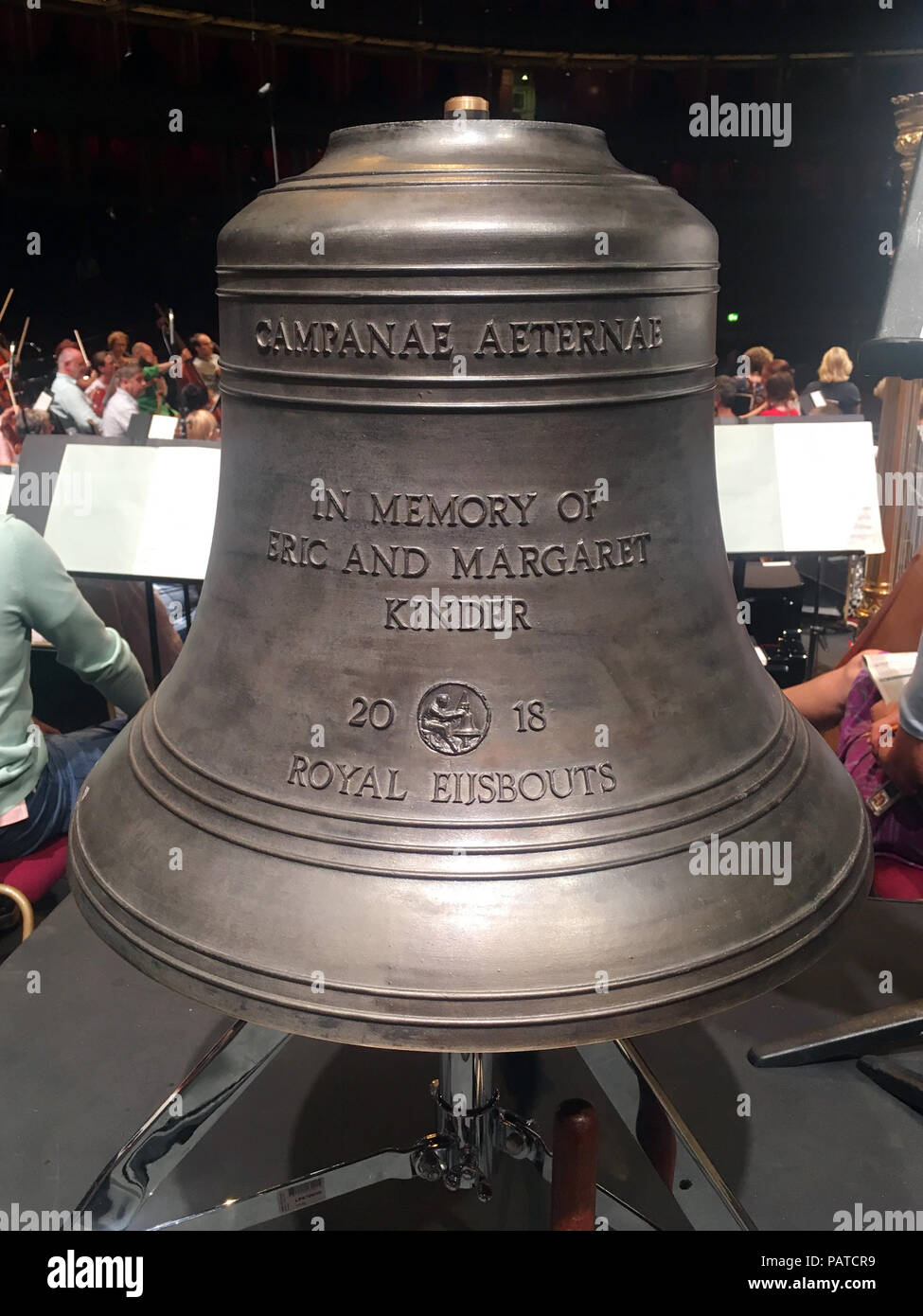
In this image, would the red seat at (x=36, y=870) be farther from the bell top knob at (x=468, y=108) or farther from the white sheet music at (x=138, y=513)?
the bell top knob at (x=468, y=108)

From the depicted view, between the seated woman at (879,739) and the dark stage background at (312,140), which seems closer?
the seated woman at (879,739)

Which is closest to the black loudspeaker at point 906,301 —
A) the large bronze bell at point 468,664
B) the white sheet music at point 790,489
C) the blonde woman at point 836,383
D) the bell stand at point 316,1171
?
the large bronze bell at point 468,664

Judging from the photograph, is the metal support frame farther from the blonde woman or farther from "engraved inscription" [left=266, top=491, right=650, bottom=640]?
the blonde woman

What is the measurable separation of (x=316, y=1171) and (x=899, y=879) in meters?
1.40

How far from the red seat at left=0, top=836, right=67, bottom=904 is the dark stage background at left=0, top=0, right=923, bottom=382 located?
938 centimetres

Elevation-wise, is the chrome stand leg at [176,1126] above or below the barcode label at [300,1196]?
above

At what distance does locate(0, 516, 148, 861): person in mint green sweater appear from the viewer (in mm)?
2473

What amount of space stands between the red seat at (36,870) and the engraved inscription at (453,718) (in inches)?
72.5

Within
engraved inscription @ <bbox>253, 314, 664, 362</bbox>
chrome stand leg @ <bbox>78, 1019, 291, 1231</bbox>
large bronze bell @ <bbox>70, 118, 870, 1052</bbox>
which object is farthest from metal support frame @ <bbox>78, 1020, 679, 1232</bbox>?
engraved inscription @ <bbox>253, 314, 664, 362</bbox>

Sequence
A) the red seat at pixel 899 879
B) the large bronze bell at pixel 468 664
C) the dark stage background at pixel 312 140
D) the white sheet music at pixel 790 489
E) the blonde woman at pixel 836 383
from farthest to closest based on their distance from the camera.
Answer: the dark stage background at pixel 312 140 → the blonde woman at pixel 836 383 → the white sheet music at pixel 790 489 → the red seat at pixel 899 879 → the large bronze bell at pixel 468 664

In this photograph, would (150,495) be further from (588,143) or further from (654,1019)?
(654,1019)

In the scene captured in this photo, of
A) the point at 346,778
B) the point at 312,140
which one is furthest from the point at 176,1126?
the point at 312,140

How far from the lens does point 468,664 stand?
1.08 meters

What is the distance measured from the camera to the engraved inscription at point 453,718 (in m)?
1.07
